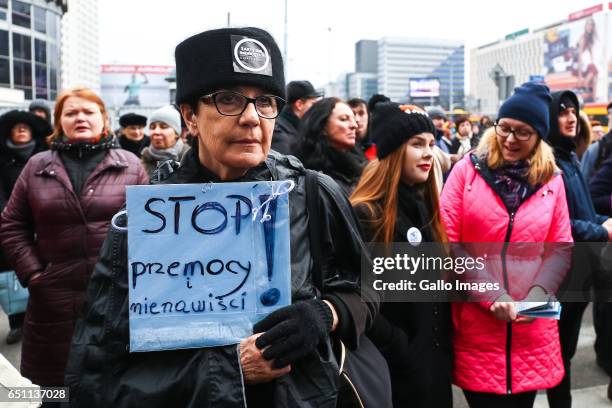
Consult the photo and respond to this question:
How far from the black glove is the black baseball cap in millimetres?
4159

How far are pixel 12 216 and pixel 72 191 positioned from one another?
19.1 inches

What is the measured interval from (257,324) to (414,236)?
1.15m

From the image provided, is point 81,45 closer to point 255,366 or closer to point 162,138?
point 162,138

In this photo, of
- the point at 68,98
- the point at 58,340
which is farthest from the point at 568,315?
the point at 68,98

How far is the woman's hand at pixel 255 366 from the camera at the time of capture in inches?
49.1

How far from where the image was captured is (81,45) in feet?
251

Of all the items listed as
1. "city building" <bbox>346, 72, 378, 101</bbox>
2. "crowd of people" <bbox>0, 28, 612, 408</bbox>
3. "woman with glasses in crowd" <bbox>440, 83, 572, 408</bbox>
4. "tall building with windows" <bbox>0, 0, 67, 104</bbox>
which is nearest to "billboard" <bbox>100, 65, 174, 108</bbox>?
"tall building with windows" <bbox>0, 0, 67, 104</bbox>

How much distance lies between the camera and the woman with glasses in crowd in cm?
234

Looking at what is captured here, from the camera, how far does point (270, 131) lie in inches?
56.5

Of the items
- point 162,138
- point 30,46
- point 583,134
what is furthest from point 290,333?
point 30,46

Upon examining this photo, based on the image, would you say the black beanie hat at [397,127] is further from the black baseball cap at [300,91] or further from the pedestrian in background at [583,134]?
the black baseball cap at [300,91]

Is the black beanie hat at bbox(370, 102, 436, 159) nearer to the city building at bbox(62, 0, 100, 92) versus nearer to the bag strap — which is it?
the bag strap

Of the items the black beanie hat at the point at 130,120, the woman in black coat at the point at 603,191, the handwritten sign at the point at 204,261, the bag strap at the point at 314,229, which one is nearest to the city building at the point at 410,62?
the black beanie hat at the point at 130,120

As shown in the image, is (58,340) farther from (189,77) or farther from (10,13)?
(10,13)
